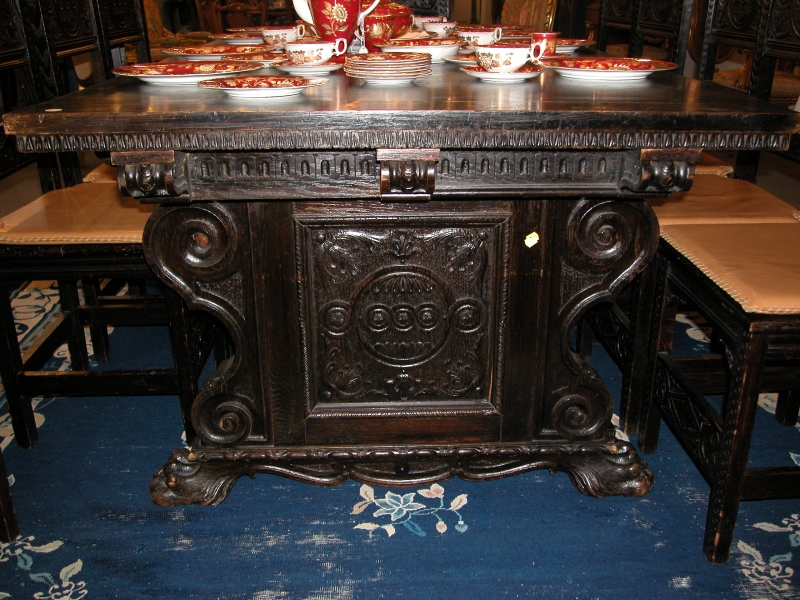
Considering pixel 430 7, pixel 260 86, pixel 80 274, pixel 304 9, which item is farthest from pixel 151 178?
pixel 430 7

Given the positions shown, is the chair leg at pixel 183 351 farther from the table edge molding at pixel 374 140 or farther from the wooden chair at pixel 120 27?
the wooden chair at pixel 120 27

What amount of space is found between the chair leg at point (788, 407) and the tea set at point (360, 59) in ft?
3.22

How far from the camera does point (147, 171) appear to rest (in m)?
1.21

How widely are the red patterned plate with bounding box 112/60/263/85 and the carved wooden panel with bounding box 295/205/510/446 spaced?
321 mm

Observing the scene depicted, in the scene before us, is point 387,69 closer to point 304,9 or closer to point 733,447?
point 304,9

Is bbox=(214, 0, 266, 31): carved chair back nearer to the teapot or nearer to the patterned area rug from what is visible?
the teapot

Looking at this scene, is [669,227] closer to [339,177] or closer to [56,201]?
[339,177]

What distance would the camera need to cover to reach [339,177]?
129 cm

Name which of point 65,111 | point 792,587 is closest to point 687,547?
point 792,587

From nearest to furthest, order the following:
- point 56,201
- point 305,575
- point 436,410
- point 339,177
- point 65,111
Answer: point 65,111 → point 339,177 → point 305,575 → point 436,410 → point 56,201

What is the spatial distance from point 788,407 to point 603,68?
109 cm

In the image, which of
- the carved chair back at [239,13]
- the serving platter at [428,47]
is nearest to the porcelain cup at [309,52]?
the serving platter at [428,47]

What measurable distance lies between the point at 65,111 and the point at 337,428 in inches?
32.1

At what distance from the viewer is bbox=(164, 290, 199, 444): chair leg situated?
1585mm
